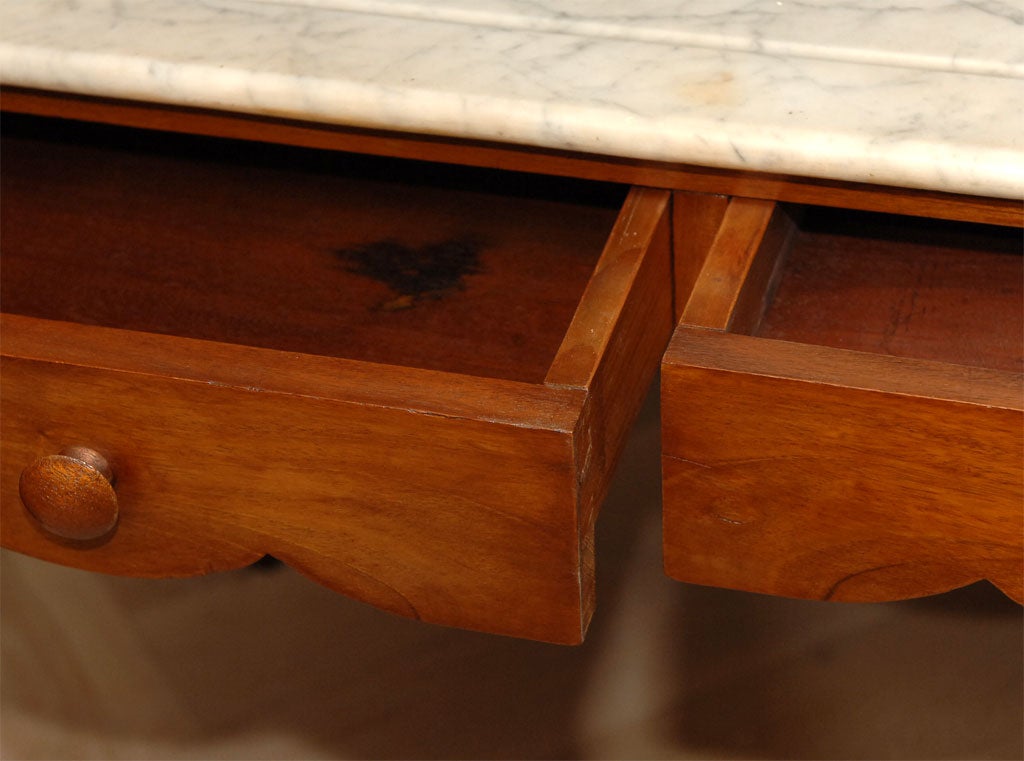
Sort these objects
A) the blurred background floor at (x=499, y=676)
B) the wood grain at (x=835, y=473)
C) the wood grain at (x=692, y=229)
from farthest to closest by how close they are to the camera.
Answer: the blurred background floor at (x=499, y=676)
the wood grain at (x=692, y=229)
the wood grain at (x=835, y=473)

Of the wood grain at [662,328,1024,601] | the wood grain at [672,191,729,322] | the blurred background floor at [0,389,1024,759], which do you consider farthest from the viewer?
the blurred background floor at [0,389,1024,759]

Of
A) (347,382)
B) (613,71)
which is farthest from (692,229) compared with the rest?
(347,382)

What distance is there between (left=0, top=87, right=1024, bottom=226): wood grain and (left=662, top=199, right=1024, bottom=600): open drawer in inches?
0.7

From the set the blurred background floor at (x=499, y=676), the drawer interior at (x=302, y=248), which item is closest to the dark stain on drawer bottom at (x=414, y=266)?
the drawer interior at (x=302, y=248)

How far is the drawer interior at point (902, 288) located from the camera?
61 centimetres

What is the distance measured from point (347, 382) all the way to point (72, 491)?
0.13 m

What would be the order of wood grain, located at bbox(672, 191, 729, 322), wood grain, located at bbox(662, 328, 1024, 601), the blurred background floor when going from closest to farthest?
wood grain, located at bbox(662, 328, 1024, 601)
wood grain, located at bbox(672, 191, 729, 322)
the blurred background floor

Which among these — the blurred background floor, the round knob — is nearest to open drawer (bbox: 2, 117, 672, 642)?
the round knob

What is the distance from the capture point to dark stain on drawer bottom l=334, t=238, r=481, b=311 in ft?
2.25

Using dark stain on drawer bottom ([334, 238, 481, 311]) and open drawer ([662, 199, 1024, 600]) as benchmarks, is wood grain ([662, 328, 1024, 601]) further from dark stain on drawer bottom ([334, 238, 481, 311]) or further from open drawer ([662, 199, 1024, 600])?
dark stain on drawer bottom ([334, 238, 481, 311])

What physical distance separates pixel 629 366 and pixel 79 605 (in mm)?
730

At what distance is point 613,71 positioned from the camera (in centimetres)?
60

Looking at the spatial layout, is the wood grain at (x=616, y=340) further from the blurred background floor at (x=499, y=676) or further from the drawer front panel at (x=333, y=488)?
the blurred background floor at (x=499, y=676)

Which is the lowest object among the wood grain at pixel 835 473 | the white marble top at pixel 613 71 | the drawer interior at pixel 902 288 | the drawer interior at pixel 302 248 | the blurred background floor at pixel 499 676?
the blurred background floor at pixel 499 676
